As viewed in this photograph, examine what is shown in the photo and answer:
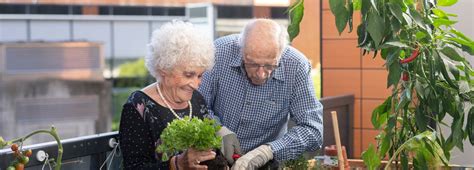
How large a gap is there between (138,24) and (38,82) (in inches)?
118

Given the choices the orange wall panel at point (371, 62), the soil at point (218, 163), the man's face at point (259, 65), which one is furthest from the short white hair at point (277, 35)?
the orange wall panel at point (371, 62)

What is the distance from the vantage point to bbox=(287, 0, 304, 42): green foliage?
9.19 ft

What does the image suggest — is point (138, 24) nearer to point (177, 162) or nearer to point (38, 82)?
point (38, 82)

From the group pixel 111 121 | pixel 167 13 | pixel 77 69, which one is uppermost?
pixel 167 13

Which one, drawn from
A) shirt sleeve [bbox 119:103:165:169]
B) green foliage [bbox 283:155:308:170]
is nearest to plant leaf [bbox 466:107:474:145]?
green foliage [bbox 283:155:308:170]

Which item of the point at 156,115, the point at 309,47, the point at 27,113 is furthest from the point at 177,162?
the point at 27,113

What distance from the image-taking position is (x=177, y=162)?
225 centimetres

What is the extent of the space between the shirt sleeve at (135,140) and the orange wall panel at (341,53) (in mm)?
3537

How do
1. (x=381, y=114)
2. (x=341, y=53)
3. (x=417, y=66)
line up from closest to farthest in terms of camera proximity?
(x=417, y=66) < (x=381, y=114) < (x=341, y=53)

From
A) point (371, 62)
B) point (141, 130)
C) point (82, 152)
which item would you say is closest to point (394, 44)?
point (141, 130)

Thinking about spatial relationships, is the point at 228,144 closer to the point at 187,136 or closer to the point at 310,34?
the point at 187,136

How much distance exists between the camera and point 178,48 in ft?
7.73

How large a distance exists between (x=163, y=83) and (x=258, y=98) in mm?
508

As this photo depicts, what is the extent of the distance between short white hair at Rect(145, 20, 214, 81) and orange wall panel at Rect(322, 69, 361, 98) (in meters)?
3.55
